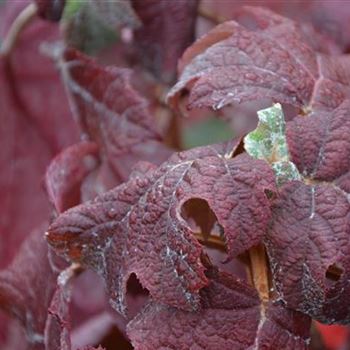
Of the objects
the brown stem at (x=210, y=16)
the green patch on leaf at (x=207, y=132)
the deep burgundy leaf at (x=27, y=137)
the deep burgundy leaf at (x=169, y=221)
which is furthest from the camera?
the green patch on leaf at (x=207, y=132)

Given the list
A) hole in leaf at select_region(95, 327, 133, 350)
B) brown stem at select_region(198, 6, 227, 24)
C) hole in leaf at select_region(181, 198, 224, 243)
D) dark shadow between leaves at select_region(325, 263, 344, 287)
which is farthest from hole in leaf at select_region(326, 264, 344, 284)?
brown stem at select_region(198, 6, 227, 24)

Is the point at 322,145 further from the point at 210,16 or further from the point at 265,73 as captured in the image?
the point at 210,16

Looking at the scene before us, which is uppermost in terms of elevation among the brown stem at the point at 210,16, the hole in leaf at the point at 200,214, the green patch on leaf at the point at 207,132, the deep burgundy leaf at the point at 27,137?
the hole in leaf at the point at 200,214

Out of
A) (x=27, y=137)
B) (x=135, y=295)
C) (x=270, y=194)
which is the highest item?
(x=270, y=194)

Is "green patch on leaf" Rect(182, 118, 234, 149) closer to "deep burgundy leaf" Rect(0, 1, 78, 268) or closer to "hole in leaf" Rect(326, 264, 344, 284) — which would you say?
"deep burgundy leaf" Rect(0, 1, 78, 268)

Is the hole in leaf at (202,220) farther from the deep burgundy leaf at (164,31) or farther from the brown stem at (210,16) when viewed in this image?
the brown stem at (210,16)

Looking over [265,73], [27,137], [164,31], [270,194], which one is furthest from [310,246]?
[27,137]

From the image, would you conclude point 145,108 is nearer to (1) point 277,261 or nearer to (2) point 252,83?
(2) point 252,83

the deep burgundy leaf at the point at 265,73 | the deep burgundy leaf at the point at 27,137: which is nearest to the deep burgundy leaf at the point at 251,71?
the deep burgundy leaf at the point at 265,73
